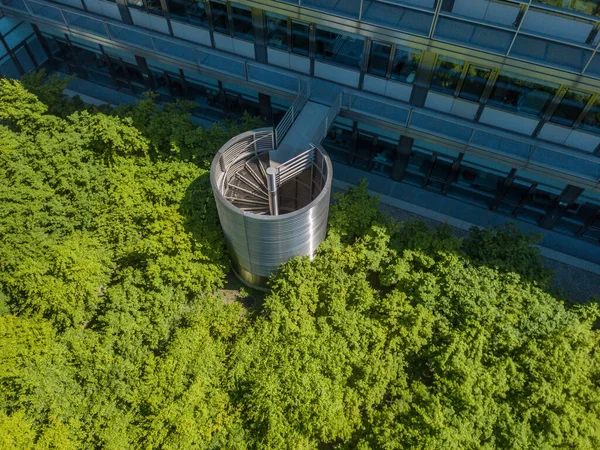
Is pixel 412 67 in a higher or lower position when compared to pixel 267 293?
higher

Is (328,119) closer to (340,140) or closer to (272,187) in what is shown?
(340,140)

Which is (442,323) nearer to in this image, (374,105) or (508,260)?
(508,260)

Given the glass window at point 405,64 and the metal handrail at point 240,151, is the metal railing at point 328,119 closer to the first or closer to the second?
the metal handrail at point 240,151

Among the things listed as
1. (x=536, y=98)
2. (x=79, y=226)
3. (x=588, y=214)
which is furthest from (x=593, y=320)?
(x=79, y=226)

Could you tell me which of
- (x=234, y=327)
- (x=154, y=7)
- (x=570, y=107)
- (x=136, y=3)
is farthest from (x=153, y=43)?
(x=570, y=107)

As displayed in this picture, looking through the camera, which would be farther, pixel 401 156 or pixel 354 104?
pixel 401 156

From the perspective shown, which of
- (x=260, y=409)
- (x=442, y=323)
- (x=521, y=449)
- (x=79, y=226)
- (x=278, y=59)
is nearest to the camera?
(x=521, y=449)

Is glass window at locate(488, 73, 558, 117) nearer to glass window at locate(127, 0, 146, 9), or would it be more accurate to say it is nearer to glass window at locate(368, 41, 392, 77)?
glass window at locate(368, 41, 392, 77)

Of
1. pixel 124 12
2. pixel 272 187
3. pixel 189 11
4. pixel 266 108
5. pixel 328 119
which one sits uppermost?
pixel 189 11
